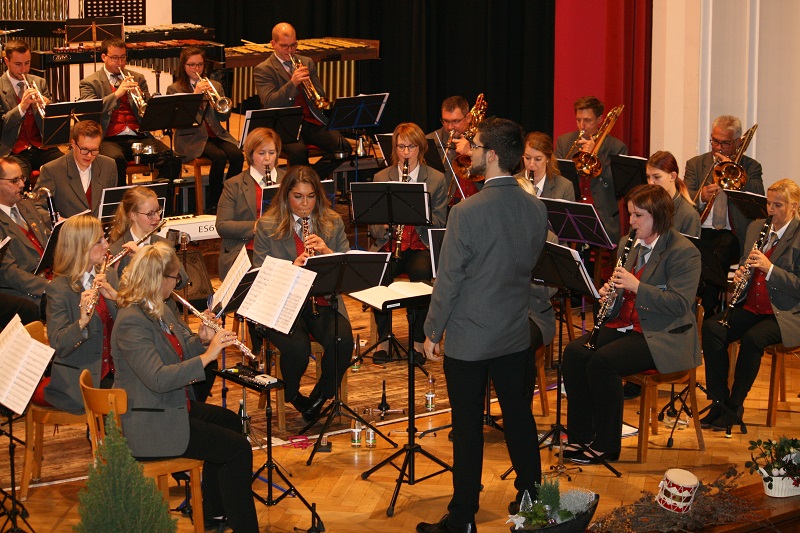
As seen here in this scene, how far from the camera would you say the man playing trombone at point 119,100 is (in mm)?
9133

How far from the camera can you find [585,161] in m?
8.20

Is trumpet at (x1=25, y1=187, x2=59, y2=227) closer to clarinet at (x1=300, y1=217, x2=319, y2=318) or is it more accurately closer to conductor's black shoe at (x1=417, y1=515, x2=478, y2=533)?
clarinet at (x1=300, y1=217, x2=319, y2=318)

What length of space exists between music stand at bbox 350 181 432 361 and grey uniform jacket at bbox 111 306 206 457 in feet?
7.60

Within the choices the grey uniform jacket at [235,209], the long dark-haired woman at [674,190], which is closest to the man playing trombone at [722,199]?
the long dark-haired woman at [674,190]

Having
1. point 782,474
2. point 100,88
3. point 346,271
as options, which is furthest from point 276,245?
point 100,88

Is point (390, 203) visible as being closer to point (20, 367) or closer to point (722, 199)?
point (722, 199)

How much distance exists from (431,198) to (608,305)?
6.33 ft

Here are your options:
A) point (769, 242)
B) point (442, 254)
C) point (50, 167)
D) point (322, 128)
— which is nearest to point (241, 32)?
point (322, 128)

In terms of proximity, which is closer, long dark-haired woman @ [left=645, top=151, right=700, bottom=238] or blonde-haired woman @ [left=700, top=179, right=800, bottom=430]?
blonde-haired woman @ [left=700, top=179, right=800, bottom=430]

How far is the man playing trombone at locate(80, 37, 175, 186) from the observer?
913 cm

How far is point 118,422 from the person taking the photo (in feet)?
15.9

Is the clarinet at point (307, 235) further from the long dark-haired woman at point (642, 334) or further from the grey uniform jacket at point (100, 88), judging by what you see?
the grey uniform jacket at point (100, 88)

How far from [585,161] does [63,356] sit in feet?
13.7

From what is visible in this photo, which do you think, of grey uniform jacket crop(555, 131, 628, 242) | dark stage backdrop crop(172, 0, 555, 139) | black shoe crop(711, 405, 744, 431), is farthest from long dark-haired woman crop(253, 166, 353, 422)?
dark stage backdrop crop(172, 0, 555, 139)
